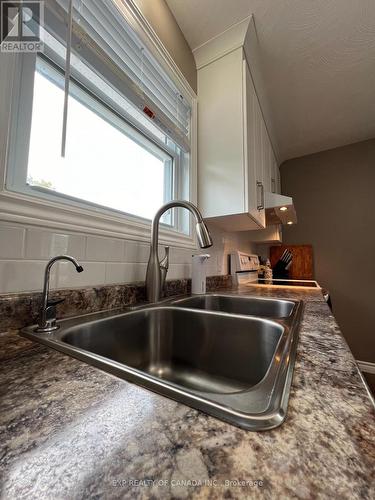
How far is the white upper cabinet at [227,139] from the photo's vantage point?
1.33 m

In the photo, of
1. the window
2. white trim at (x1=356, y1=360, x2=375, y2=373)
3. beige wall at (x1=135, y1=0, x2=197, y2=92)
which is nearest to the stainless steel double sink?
the window

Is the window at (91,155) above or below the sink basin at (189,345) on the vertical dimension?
above

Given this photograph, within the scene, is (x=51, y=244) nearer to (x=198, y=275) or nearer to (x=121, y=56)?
(x=198, y=275)

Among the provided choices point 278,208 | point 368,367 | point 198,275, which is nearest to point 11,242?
point 198,275

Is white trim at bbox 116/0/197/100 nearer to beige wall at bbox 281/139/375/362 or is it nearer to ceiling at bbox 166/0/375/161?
ceiling at bbox 166/0/375/161

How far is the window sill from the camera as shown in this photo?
0.58m

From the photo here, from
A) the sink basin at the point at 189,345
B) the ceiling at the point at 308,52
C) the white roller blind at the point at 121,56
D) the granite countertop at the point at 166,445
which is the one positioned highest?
the ceiling at the point at 308,52

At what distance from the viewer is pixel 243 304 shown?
116 cm

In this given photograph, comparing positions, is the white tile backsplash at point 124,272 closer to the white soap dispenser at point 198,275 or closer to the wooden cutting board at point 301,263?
the white soap dispenser at point 198,275

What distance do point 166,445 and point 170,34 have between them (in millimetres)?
1826

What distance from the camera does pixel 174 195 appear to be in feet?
4.61

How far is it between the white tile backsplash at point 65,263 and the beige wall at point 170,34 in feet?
3.85

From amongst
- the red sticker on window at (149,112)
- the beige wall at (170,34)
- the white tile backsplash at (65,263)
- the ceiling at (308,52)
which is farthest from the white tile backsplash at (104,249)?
the ceiling at (308,52)

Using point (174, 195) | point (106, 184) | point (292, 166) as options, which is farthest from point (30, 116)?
point (292, 166)
